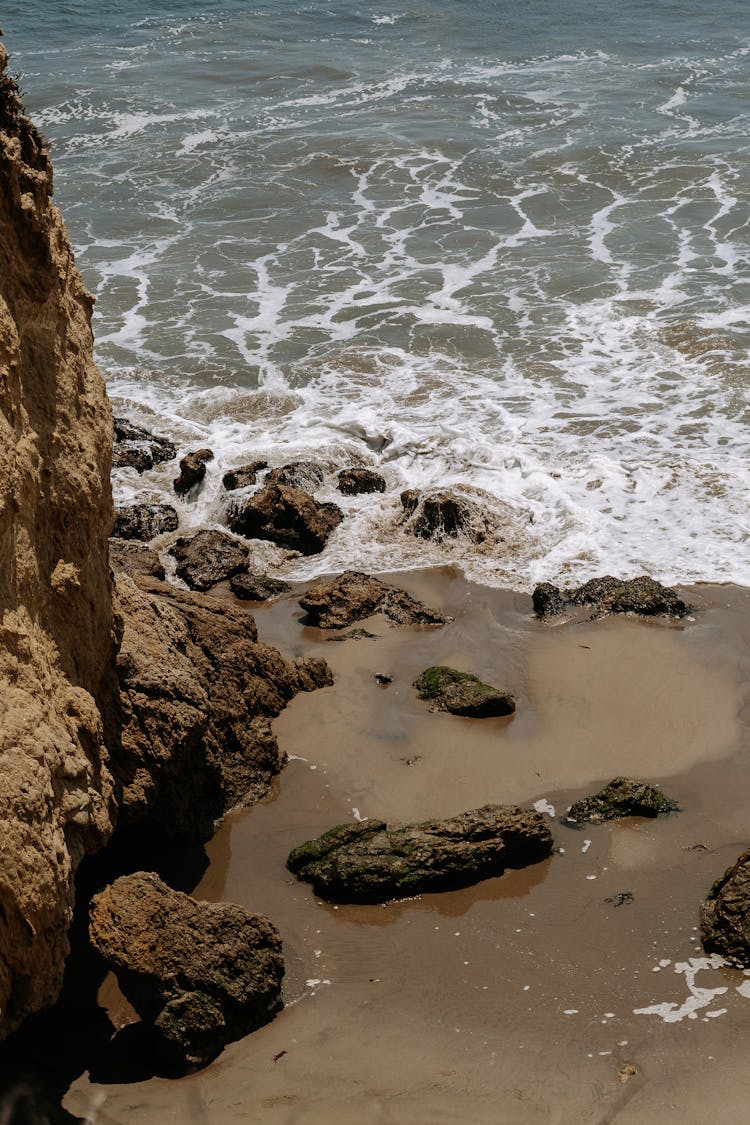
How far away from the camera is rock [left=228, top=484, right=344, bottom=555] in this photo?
40.8ft

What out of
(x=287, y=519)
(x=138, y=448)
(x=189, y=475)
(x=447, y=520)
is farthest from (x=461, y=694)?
(x=138, y=448)

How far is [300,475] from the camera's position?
1353cm

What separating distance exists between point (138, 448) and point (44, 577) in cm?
830

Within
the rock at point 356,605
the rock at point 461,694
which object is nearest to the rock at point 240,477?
the rock at point 356,605

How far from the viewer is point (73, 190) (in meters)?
24.8

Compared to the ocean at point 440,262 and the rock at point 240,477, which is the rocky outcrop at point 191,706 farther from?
the rock at point 240,477

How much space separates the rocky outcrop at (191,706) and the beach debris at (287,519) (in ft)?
9.37

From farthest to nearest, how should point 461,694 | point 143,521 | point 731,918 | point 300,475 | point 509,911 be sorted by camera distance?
point 300,475 < point 143,521 < point 461,694 < point 509,911 < point 731,918

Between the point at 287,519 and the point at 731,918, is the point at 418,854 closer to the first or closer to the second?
the point at 731,918

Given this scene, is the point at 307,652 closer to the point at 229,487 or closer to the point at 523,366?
the point at 229,487

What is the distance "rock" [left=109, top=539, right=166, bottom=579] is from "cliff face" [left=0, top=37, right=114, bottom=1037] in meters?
4.48

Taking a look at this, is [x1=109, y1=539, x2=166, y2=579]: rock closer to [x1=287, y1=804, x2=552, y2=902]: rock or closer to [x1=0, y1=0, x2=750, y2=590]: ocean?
[x1=0, y1=0, x2=750, y2=590]: ocean

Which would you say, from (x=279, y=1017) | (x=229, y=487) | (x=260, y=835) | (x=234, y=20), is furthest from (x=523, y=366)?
(x=234, y=20)

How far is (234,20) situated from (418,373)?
27062 mm
